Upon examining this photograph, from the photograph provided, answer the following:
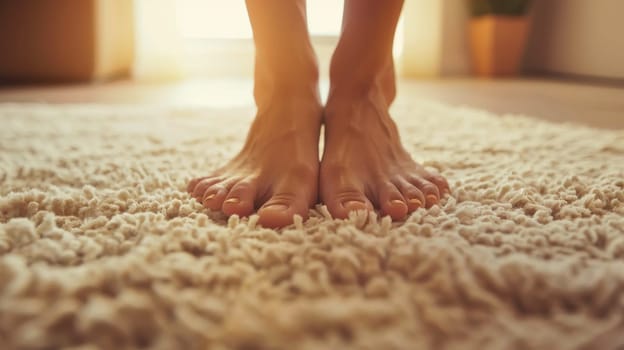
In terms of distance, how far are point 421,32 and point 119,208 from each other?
8.57 feet

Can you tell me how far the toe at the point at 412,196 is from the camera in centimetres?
59

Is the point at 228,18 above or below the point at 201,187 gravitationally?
above


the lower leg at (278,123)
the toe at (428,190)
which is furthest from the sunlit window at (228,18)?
the toe at (428,190)

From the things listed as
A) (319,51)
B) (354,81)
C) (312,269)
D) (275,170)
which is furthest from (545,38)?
(312,269)

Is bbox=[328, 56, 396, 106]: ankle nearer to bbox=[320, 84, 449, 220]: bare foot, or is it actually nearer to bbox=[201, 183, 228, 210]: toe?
bbox=[320, 84, 449, 220]: bare foot

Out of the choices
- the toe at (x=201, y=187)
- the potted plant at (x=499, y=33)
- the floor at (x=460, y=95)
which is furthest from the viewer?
the potted plant at (x=499, y=33)

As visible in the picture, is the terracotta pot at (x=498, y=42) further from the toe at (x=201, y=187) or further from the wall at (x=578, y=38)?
the toe at (x=201, y=187)

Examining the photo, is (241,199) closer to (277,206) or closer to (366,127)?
(277,206)

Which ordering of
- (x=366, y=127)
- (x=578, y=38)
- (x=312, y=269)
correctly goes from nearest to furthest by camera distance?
(x=312, y=269) → (x=366, y=127) → (x=578, y=38)

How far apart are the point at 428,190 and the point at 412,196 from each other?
3 cm

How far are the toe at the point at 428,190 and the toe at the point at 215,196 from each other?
208 mm

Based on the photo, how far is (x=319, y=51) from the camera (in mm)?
3053

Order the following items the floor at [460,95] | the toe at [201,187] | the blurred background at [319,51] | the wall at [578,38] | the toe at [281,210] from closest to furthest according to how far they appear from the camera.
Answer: the toe at [281,210], the toe at [201,187], the floor at [460,95], the blurred background at [319,51], the wall at [578,38]

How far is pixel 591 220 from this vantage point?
1.76 ft
